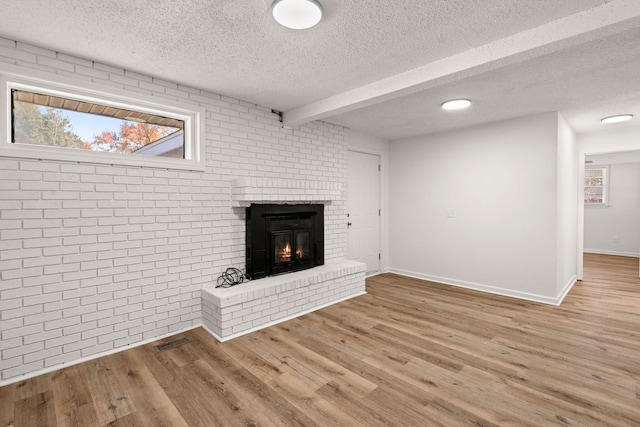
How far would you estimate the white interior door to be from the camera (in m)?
5.21

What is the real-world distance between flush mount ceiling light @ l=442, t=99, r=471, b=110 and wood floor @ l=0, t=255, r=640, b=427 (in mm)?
2439

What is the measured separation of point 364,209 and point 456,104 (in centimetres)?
236

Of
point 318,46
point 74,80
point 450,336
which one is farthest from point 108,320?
point 450,336

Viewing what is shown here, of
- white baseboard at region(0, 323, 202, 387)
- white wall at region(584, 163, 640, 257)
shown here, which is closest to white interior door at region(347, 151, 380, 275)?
white baseboard at region(0, 323, 202, 387)

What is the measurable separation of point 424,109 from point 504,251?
231 cm

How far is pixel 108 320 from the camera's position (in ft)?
9.05

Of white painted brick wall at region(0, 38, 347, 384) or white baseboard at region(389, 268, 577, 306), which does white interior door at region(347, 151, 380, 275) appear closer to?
white baseboard at region(389, 268, 577, 306)

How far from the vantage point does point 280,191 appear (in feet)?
12.3

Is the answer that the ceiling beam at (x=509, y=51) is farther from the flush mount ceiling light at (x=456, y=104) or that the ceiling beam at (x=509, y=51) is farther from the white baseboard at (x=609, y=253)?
the white baseboard at (x=609, y=253)

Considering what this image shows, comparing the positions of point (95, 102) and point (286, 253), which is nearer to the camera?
point (95, 102)

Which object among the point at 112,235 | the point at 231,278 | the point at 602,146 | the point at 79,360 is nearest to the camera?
the point at 79,360

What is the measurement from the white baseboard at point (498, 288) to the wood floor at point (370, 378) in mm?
451

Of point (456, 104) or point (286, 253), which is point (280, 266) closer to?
point (286, 253)

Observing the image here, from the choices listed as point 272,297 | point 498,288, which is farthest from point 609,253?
point 272,297
